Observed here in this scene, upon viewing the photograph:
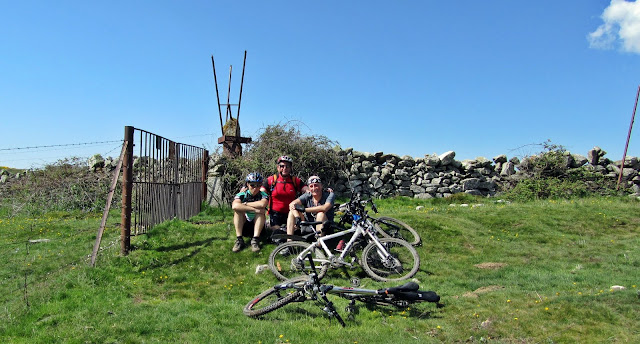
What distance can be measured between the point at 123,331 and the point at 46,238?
596 cm

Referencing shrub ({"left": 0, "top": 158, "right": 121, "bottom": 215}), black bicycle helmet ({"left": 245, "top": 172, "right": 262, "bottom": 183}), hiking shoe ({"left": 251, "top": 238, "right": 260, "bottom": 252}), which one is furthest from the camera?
shrub ({"left": 0, "top": 158, "right": 121, "bottom": 215})

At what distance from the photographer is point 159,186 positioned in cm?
870

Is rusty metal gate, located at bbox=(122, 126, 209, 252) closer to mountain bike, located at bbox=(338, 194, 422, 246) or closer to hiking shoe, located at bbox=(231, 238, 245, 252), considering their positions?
hiking shoe, located at bbox=(231, 238, 245, 252)

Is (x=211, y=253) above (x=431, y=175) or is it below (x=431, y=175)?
below

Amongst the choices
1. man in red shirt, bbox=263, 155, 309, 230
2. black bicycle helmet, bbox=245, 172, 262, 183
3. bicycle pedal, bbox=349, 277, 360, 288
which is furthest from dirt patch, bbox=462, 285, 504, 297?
black bicycle helmet, bbox=245, 172, 262, 183

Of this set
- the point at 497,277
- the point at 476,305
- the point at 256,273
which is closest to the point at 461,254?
the point at 497,277

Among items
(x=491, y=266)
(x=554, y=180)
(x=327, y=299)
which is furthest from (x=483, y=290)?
(x=554, y=180)

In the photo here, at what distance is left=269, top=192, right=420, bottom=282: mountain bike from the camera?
A: 20.0ft

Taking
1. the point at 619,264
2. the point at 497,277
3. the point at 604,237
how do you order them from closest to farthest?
the point at 497,277, the point at 619,264, the point at 604,237

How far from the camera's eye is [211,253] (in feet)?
24.0

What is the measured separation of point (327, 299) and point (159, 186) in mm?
5283

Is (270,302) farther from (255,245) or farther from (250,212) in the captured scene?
(250,212)

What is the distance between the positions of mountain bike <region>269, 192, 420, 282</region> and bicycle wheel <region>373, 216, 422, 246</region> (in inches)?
47.1

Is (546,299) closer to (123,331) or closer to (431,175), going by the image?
(123,331)
